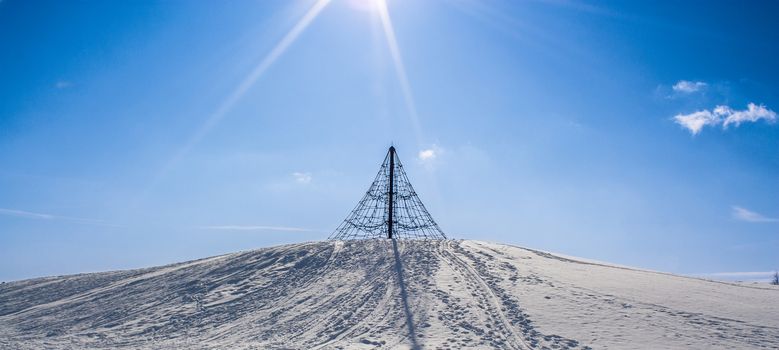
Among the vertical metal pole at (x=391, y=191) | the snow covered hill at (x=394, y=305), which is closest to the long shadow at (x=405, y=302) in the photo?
the snow covered hill at (x=394, y=305)

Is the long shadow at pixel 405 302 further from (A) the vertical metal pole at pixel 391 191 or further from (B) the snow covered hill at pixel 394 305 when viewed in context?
(A) the vertical metal pole at pixel 391 191

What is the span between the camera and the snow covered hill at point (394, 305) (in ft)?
46.1

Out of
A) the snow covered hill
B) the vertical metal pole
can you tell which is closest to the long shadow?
the snow covered hill

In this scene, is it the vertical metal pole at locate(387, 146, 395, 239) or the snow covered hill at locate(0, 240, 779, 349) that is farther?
the vertical metal pole at locate(387, 146, 395, 239)

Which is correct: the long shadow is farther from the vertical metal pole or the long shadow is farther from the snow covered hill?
the vertical metal pole

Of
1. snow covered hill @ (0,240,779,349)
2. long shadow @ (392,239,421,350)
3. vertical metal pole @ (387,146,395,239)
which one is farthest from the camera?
vertical metal pole @ (387,146,395,239)

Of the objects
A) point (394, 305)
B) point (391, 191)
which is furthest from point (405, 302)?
point (391, 191)

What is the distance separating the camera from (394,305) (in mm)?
16484

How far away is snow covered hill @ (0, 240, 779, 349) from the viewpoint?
14.1 meters

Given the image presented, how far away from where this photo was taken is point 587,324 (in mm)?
14586

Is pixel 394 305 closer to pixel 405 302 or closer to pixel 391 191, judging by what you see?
pixel 405 302

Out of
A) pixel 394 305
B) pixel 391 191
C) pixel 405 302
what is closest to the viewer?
pixel 394 305

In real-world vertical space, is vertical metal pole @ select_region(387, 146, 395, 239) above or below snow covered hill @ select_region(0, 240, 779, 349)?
above

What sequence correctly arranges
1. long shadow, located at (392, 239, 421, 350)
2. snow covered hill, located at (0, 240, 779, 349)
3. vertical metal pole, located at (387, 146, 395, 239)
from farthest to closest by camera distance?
vertical metal pole, located at (387, 146, 395, 239)
snow covered hill, located at (0, 240, 779, 349)
long shadow, located at (392, 239, 421, 350)
